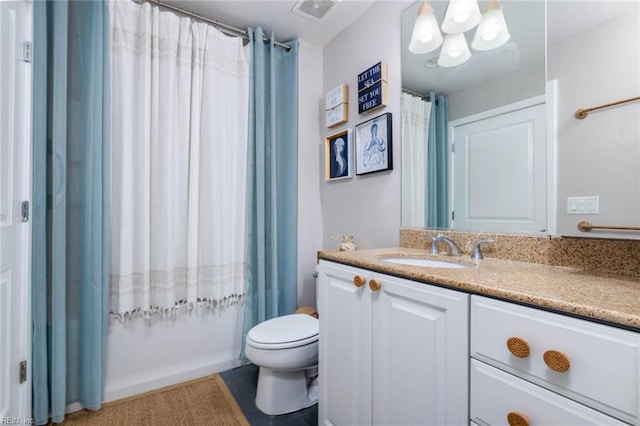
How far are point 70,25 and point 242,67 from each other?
91 cm

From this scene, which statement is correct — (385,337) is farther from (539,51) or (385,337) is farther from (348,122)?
(348,122)

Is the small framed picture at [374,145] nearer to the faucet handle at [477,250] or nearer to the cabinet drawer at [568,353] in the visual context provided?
the faucet handle at [477,250]

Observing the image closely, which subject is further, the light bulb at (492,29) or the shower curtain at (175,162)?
the shower curtain at (175,162)

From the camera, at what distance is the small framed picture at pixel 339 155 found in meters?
2.06

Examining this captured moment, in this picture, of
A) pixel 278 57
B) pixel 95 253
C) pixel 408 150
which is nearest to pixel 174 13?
pixel 278 57

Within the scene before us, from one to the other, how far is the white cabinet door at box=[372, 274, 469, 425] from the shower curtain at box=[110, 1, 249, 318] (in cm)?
125

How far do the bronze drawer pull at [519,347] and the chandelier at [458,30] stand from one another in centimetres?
124

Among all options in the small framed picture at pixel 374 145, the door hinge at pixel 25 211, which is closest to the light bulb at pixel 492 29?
the small framed picture at pixel 374 145

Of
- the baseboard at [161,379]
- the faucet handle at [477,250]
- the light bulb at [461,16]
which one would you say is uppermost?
the light bulb at [461,16]

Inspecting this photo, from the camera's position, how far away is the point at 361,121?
1.96 m

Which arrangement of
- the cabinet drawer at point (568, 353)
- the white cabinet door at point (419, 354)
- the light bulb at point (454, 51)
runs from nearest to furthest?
1. the cabinet drawer at point (568, 353)
2. the white cabinet door at point (419, 354)
3. the light bulb at point (454, 51)

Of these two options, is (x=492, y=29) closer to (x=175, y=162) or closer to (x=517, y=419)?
(x=517, y=419)

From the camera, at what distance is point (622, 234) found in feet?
2.75

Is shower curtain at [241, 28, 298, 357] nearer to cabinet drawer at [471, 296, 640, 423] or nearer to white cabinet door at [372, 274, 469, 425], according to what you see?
white cabinet door at [372, 274, 469, 425]
